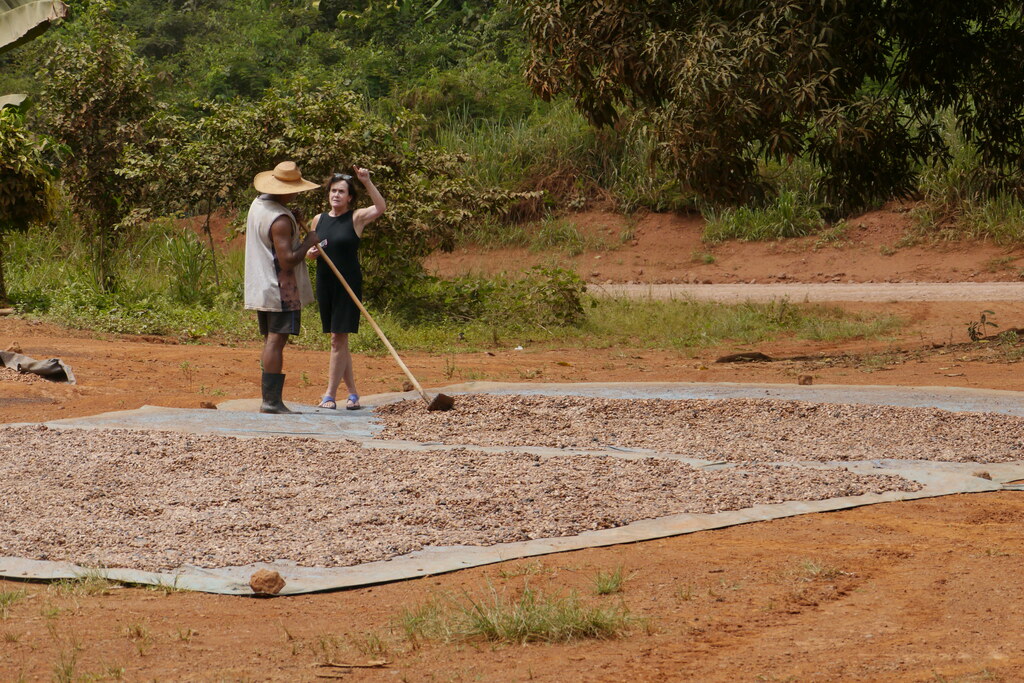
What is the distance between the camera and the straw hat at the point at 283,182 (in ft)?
22.5

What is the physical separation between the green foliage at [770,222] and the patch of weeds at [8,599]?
1704 centimetres

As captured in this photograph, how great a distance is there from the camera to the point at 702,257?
63.9ft

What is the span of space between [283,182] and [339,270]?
0.65 metres

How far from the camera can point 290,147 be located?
1334 centimetres

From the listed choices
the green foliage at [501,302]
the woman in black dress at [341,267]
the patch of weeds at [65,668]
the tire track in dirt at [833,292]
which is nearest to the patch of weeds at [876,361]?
the green foliage at [501,302]

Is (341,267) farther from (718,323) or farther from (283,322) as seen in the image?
(718,323)

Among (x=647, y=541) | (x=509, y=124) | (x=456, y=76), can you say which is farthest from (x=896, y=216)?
(x=647, y=541)

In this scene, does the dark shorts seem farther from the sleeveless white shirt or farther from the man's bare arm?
the man's bare arm

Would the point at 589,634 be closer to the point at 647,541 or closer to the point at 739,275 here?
the point at 647,541

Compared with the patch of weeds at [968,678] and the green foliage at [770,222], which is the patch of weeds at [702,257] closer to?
the green foliage at [770,222]

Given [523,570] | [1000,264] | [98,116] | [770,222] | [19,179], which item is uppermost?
[98,116]

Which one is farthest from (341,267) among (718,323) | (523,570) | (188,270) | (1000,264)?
(1000,264)

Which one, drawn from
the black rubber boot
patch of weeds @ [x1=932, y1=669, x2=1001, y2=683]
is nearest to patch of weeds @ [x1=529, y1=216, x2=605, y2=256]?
the black rubber boot

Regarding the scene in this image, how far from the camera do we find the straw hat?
6863 millimetres
